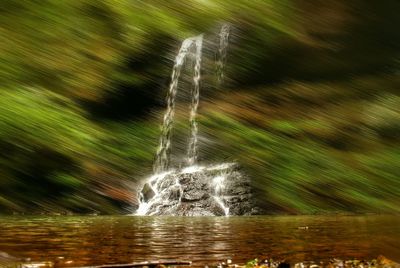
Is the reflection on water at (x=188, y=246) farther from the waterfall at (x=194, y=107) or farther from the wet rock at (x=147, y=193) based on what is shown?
the waterfall at (x=194, y=107)

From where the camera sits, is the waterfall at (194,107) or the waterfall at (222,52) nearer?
the waterfall at (194,107)

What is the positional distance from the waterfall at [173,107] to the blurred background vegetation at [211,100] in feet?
0.89

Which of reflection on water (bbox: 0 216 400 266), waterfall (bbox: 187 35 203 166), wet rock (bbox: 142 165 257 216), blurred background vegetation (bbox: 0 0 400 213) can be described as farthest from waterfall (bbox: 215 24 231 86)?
reflection on water (bbox: 0 216 400 266)

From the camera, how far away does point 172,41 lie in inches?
677

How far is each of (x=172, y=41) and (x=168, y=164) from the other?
459 cm

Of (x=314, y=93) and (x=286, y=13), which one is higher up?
(x=286, y=13)

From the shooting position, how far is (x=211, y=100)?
17797 millimetres

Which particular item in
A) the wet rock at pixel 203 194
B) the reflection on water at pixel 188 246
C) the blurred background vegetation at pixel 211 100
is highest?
the blurred background vegetation at pixel 211 100

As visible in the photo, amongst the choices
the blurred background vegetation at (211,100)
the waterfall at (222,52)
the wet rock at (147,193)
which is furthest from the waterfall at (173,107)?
the wet rock at (147,193)

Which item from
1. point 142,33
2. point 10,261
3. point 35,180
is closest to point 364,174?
point 142,33

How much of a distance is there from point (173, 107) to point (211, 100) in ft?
5.02

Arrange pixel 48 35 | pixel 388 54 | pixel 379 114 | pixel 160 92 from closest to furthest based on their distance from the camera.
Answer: pixel 48 35
pixel 160 92
pixel 379 114
pixel 388 54

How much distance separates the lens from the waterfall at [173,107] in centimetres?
1606

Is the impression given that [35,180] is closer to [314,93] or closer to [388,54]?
→ [314,93]
